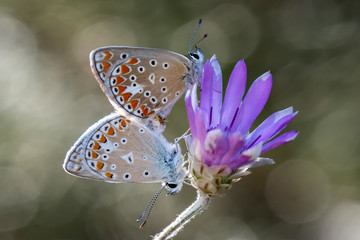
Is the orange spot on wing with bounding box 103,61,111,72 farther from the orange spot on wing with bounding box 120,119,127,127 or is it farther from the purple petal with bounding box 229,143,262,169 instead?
the purple petal with bounding box 229,143,262,169

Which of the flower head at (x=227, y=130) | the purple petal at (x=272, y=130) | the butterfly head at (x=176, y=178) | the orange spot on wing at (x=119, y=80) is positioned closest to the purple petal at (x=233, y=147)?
the flower head at (x=227, y=130)

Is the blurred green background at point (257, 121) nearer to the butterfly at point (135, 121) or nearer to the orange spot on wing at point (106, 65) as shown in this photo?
the butterfly at point (135, 121)

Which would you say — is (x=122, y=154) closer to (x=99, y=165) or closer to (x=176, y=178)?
(x=99, y=165)

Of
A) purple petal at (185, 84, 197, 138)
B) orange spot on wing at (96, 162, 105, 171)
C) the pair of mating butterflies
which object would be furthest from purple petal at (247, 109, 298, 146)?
orange spot on wing at (96, 162, 105, 171)

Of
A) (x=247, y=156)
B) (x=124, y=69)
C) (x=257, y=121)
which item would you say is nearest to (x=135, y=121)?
(x=124, y=69)

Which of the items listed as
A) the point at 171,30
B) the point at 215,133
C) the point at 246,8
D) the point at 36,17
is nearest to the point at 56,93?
the point at 36,17

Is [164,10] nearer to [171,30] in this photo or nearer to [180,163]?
[171,30]
